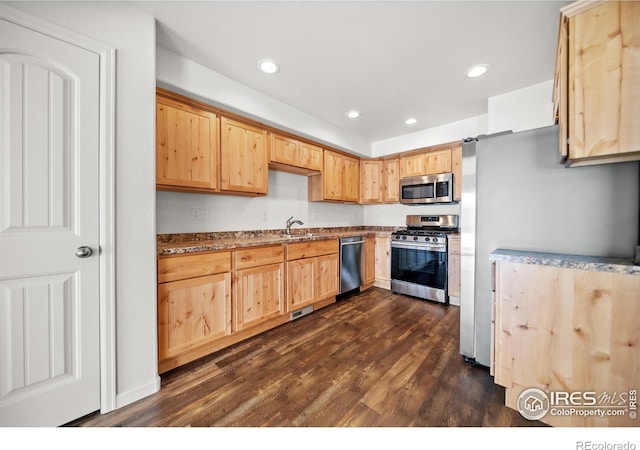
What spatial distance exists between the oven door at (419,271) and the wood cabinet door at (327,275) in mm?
994

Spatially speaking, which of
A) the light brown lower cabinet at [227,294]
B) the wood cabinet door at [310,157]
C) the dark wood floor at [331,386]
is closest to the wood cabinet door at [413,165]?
the wood cabinet door at [310,157]

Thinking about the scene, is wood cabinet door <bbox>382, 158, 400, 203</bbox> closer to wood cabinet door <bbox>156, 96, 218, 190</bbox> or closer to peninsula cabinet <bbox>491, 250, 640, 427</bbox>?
peninsula cabinet <bbox>491, 250, 640, 427</bbox>

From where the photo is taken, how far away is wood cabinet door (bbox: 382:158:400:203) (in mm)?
3801

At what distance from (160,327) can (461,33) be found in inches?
118

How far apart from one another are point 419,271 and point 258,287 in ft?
7.42

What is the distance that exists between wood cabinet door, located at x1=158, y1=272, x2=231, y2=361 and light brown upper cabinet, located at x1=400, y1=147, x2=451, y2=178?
307 cm

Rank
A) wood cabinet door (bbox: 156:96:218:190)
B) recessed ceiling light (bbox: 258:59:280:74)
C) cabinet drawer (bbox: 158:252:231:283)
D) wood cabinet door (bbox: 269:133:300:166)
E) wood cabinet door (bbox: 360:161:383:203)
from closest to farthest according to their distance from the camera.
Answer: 1. cabinet drawer (bbox: 158:252:231:283)
2. wood cabinet door (bbox: 156:96:218:190)
3. recessed ceiling light (bbox: 258:59:280:74)
4. wood cabinet door (bbox: 269:133:300:166)
5. wood cabinet door (bbox: 360:161:383:203)

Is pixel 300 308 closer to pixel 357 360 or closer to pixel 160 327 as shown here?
pixel 357 360

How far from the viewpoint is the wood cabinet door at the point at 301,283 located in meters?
2.51

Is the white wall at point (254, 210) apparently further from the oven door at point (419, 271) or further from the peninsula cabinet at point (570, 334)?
the peninsula cabinet at point (570, 334)

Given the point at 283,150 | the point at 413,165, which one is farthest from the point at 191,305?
the point at 413,165

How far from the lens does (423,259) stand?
3219mm

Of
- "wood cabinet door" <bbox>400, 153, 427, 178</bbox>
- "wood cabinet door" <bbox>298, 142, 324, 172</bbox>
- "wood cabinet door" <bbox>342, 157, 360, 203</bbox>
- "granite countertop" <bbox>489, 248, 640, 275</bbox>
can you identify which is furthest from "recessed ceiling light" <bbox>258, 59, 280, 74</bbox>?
"wood cabinet door" <bbox>400, 153, 427, 178</bbox>

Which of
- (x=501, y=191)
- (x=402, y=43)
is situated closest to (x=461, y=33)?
(x=402, y=43)
